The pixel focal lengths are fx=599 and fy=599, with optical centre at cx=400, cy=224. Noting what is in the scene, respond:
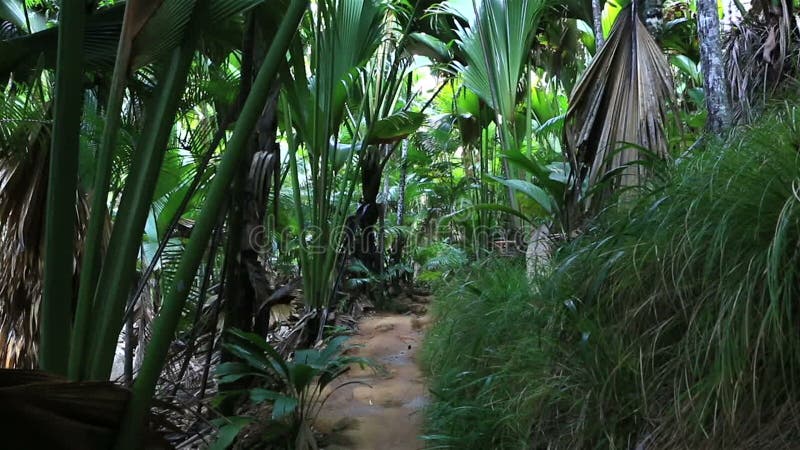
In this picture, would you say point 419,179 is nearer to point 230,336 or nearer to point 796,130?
point 230,336

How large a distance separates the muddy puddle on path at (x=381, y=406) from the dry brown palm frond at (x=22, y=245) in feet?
5.07

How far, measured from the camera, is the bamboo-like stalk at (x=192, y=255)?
1.23m

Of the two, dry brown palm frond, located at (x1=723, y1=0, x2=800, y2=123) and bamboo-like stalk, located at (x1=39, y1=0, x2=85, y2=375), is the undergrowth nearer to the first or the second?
dry brown palm frond, located at (x1=723, y1=0, x2=800, y2=123)

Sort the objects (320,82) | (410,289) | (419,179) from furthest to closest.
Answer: (419,179)
(410,289)
(320,82)

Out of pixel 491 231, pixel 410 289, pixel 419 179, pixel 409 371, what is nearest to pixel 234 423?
pixel 409 371

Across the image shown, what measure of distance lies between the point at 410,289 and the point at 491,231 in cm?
312

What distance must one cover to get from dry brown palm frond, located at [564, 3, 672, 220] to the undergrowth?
1.86 feet

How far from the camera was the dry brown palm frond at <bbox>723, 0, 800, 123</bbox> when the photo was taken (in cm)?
279

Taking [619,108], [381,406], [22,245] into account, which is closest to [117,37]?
[22,245]

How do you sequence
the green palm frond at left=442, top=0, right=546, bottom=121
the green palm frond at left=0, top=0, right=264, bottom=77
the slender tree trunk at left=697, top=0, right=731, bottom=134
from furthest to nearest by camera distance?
1. the green palm frond at left=442, top=0, right=546, bottom=121
2. the slender tree trunk at left=697, top=0, right=731, bottom=134
3. the green palm frond at left=0, top=0, right=264, bottom=77

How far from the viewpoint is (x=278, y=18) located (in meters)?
2.72

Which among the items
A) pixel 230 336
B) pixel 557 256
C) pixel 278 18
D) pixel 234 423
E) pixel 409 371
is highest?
pixel 278 18

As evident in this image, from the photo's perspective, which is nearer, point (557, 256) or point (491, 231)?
point (557, 256)

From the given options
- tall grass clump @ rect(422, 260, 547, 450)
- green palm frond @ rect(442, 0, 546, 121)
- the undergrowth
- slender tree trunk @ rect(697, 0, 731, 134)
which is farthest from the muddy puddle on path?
green palm frond @ rect(442, 0, 546, 121)
